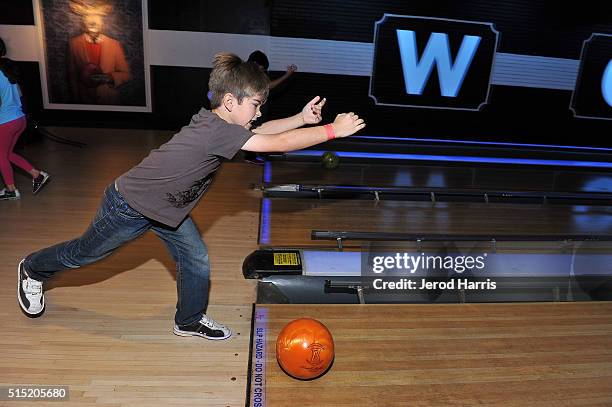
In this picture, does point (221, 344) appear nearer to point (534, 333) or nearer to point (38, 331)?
point (38, 331)

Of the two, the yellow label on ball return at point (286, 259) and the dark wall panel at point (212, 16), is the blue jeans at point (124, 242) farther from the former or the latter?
the dark wall panel at point (212, 16)

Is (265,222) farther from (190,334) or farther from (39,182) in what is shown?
(39,182)

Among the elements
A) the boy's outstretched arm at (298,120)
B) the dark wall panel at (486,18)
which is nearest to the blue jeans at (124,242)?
the boy's outstretched arm at (298,120)

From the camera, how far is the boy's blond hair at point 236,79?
1.65 metres

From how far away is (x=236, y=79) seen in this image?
1.65 meters

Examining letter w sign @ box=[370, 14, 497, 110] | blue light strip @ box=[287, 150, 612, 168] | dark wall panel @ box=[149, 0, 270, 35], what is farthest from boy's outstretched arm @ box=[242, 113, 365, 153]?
dark wall panel @ box=[149, 0, 270, 35]

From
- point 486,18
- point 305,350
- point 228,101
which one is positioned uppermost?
point 486,18

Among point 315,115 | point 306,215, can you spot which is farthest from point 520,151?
point 315,115

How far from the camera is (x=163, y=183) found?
1748 millimetres

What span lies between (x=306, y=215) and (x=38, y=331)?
2.22 meters

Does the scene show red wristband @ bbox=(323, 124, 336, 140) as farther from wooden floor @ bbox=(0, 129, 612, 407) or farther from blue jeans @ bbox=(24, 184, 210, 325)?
wooden floor @ bbox=(0, 129, 612, 407)

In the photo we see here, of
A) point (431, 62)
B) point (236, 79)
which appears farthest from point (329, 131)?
point (431, 62)

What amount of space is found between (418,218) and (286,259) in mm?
1782

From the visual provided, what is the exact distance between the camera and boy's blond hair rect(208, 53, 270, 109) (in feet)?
5.40
